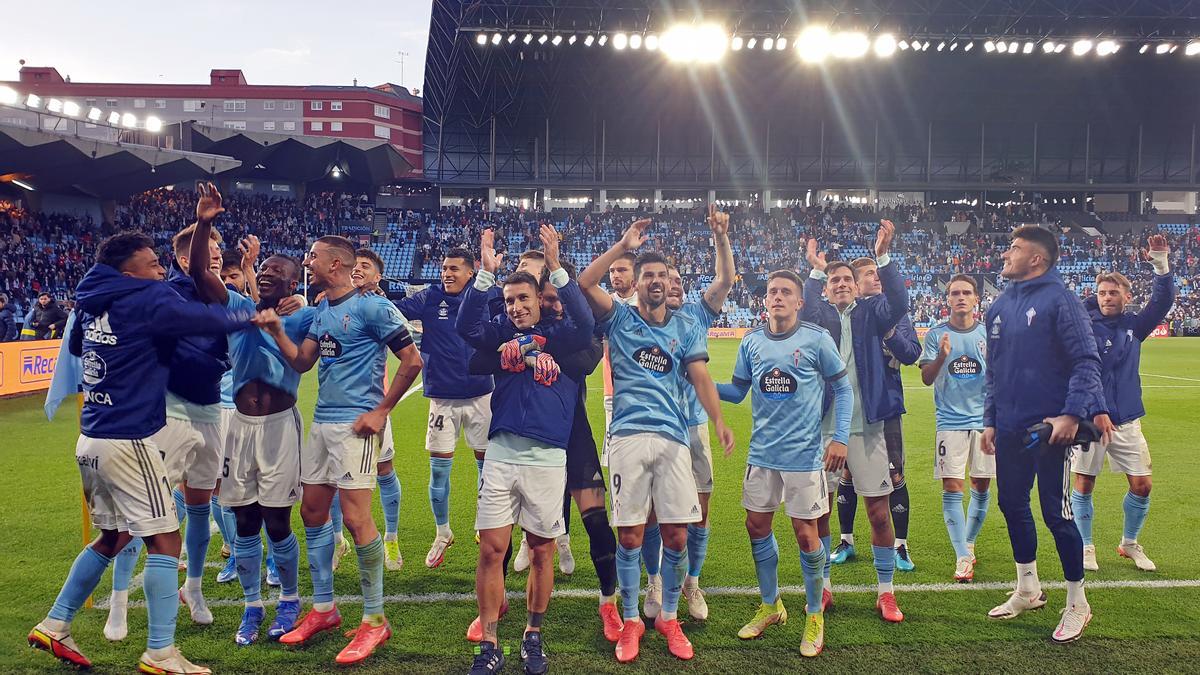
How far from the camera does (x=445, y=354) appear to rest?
23.0 ft

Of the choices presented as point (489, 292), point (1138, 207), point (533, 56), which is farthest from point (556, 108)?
point (489, 292)

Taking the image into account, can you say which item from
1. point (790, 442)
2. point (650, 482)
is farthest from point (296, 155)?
point (790, 442)

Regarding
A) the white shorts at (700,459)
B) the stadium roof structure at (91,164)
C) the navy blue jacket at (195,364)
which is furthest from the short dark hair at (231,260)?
the stadium roof structure at (91,164)

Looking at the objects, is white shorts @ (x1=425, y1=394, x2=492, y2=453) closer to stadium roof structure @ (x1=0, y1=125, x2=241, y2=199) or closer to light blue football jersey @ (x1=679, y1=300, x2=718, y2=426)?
light blue football jersey @ (x1=679, y1=300, x2=718, y2=426)

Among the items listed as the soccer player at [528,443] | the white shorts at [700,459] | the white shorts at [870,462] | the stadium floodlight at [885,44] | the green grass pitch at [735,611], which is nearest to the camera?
the soccer player at [528,443]

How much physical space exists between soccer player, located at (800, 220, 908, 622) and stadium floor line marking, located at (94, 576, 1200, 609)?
16.0 inches

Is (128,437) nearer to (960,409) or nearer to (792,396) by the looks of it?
(792,396)

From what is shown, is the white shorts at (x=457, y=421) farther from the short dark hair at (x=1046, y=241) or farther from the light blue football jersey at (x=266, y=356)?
the short dark hair at (x=1046, y=241)

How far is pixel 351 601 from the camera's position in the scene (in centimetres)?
564

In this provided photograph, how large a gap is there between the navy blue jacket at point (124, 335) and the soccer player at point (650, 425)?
237 cm

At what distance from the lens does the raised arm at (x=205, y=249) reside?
4.43 m

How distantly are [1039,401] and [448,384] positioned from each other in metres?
4.65

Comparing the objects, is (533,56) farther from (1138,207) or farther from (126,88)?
(126,88)

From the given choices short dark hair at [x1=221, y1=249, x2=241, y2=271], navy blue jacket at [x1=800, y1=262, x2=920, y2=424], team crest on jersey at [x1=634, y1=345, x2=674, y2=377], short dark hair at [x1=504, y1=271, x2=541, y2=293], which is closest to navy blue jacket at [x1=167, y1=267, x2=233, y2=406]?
short dark hair at [x1=221, y1=249, x2=241, y2=271]
